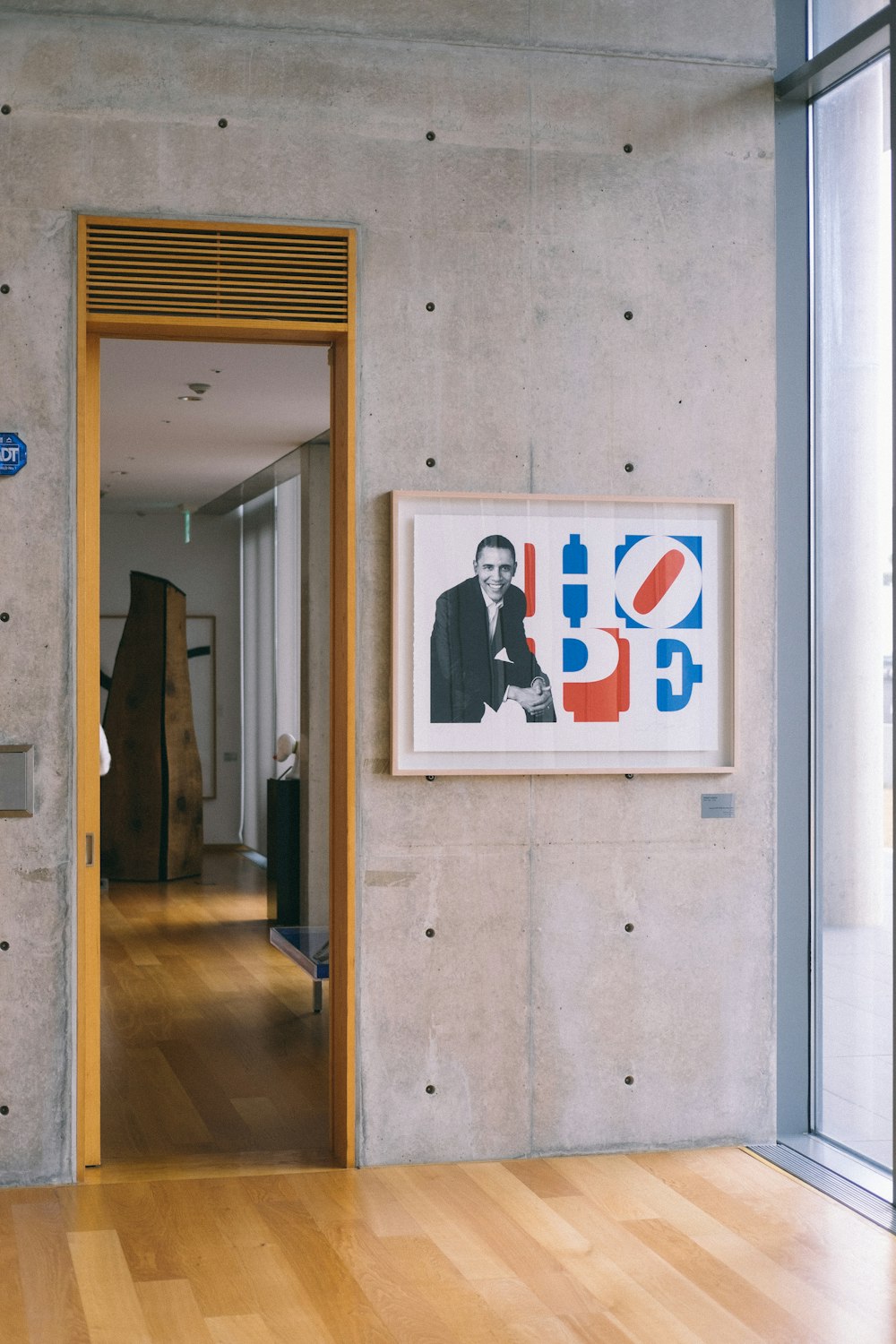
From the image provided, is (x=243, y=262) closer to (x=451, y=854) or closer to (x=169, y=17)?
(x=169, y=17)

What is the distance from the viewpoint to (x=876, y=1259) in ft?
13.2

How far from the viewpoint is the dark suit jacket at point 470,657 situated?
16.0ft

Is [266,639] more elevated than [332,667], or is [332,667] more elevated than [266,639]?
[266,639]

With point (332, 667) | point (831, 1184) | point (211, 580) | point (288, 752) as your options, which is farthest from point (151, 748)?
point (831, 1184)

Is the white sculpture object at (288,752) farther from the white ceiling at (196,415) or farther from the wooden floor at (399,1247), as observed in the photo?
the wooden floor at (399,1247)

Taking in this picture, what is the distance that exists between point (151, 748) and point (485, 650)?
704 cm

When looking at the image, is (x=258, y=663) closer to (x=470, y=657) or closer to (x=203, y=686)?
(x=203, y=686)

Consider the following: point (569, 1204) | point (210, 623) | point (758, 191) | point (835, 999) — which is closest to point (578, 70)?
point (758, 191)

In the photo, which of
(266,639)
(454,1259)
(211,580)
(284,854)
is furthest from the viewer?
(211,580)

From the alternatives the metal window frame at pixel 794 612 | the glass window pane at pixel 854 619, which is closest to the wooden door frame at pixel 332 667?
the metal window frame at pixel 794 612

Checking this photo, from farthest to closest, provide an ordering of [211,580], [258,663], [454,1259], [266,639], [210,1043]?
1. [211,580]
2. [258,663]
3. [266,639]
4. [210,1043]
5. [454,1259]

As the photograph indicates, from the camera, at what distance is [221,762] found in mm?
9836

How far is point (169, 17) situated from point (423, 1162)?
12.2 ft

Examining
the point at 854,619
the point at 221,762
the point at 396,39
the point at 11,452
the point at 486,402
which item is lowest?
the point at 221,762
